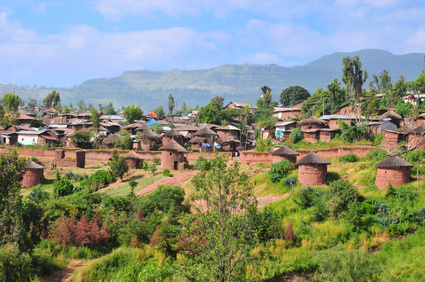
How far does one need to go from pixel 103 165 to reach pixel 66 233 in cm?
2388

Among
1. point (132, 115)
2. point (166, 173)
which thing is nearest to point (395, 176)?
point (166, 173)

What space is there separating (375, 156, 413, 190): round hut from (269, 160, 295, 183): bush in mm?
6134

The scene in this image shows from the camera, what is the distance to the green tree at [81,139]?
50.2m

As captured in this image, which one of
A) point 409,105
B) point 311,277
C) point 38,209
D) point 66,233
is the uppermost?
point 409,105

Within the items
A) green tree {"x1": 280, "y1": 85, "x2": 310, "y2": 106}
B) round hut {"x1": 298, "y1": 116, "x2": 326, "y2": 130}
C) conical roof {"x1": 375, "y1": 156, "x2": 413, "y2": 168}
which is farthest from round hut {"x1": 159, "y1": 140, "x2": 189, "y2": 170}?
green tree {"x1": 280, "y1": 85, "x2": 310, "y2": 106}

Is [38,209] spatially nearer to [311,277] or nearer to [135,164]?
[311,277]

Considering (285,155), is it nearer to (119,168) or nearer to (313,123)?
(119,168)

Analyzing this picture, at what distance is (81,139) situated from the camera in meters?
50.3

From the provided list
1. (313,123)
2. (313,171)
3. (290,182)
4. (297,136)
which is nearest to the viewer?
(313,171)

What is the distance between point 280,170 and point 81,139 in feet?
104

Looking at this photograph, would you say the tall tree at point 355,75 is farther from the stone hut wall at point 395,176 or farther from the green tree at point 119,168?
the green tree at point 119,168

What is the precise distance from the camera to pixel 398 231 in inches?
746

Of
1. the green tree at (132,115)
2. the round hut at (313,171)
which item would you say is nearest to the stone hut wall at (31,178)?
the round hut at (313,171)

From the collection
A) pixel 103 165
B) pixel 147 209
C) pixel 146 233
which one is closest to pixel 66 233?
pixel 146 233
